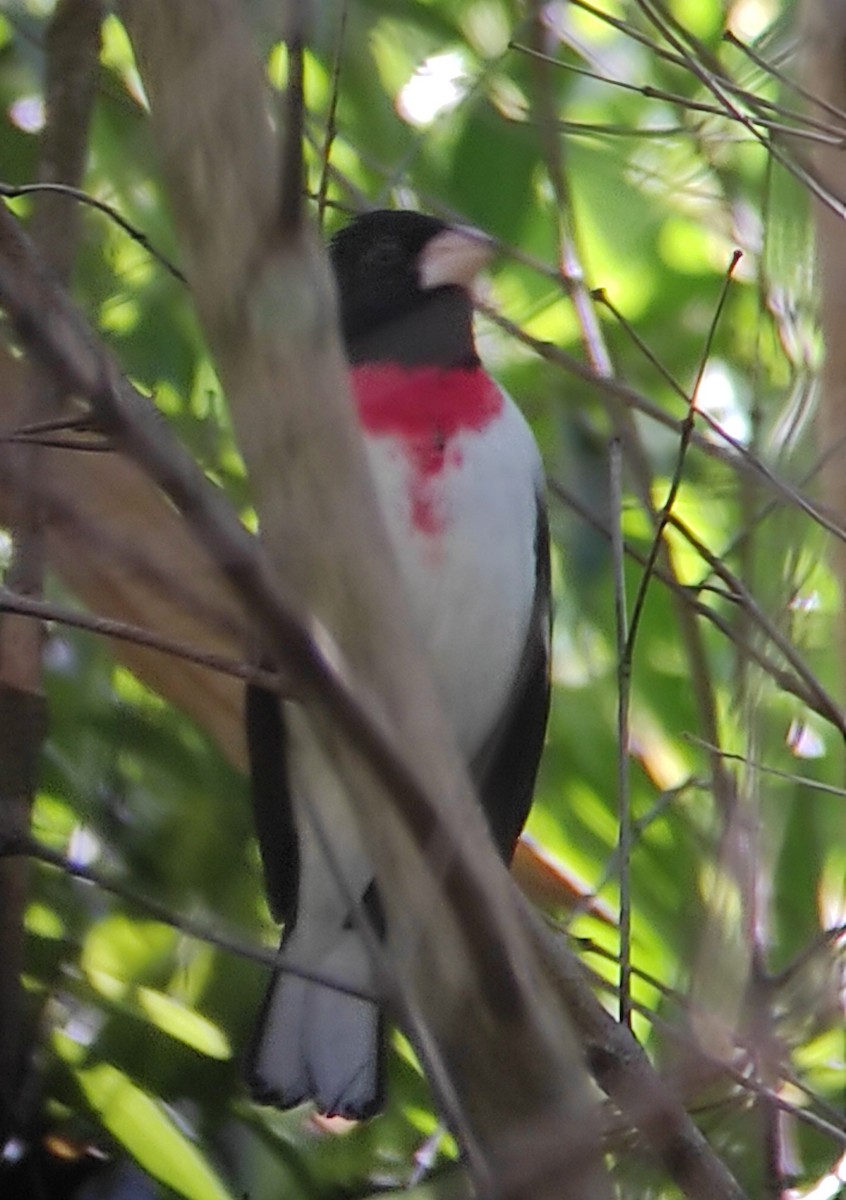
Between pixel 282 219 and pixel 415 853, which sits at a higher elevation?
pixel 282 219

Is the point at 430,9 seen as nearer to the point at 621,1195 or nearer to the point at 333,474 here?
the point at 333,474

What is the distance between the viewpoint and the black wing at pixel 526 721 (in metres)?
1.94

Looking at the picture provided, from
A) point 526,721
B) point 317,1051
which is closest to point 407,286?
point 526,721

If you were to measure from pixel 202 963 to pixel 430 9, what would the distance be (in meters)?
1.06

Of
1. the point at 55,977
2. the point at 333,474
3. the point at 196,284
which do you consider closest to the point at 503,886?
the point at 333,474

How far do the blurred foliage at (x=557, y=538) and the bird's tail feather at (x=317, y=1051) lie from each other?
9 cm

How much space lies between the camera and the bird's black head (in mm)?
2039

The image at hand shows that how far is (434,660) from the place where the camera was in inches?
71.1

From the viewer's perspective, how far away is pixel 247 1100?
188 centimetres

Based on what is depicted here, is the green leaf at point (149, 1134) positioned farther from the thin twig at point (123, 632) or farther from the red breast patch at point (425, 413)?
the thin twig at point (123, 632)

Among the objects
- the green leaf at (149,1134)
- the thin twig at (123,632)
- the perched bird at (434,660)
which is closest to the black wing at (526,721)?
the perched bird at (434,660)

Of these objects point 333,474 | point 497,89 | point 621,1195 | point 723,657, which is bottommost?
point 621,1195

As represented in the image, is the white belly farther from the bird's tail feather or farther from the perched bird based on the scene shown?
the bird's tail feather

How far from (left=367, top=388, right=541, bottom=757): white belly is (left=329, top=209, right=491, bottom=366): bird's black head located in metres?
0.15
